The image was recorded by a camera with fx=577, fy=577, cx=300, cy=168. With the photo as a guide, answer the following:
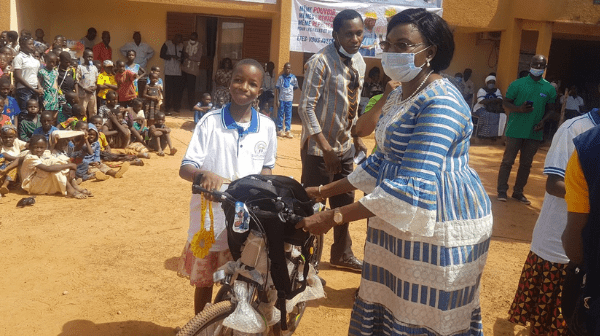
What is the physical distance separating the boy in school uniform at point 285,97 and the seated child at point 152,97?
8.32 feet

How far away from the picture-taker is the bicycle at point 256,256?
272cm

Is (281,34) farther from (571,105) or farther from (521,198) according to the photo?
(571,105)

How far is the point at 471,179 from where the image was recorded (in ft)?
8.25

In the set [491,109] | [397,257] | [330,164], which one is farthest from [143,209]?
[491,109]

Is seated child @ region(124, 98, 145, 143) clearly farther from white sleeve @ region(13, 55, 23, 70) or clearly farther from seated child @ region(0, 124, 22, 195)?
seated child @ region(0, 124, 22, 195)

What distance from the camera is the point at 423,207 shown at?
2346mm

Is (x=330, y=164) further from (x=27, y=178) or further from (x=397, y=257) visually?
(x=27, y=178)

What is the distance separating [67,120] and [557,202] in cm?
735

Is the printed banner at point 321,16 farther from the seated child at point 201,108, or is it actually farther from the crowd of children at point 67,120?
the crowd of children at point 67,120

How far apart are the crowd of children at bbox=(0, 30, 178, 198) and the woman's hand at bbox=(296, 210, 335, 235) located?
5.29 metres

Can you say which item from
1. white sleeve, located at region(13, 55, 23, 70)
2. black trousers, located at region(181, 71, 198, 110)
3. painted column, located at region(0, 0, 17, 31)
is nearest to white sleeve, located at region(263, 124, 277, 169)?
white sleeve, located at region(13, 55, 23, 70)

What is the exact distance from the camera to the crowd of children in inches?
282

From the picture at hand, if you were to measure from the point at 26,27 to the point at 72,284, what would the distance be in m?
9.04

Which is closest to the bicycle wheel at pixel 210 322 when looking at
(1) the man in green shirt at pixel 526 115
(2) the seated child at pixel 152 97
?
(1) the man in green shirt at pixel 526 115
